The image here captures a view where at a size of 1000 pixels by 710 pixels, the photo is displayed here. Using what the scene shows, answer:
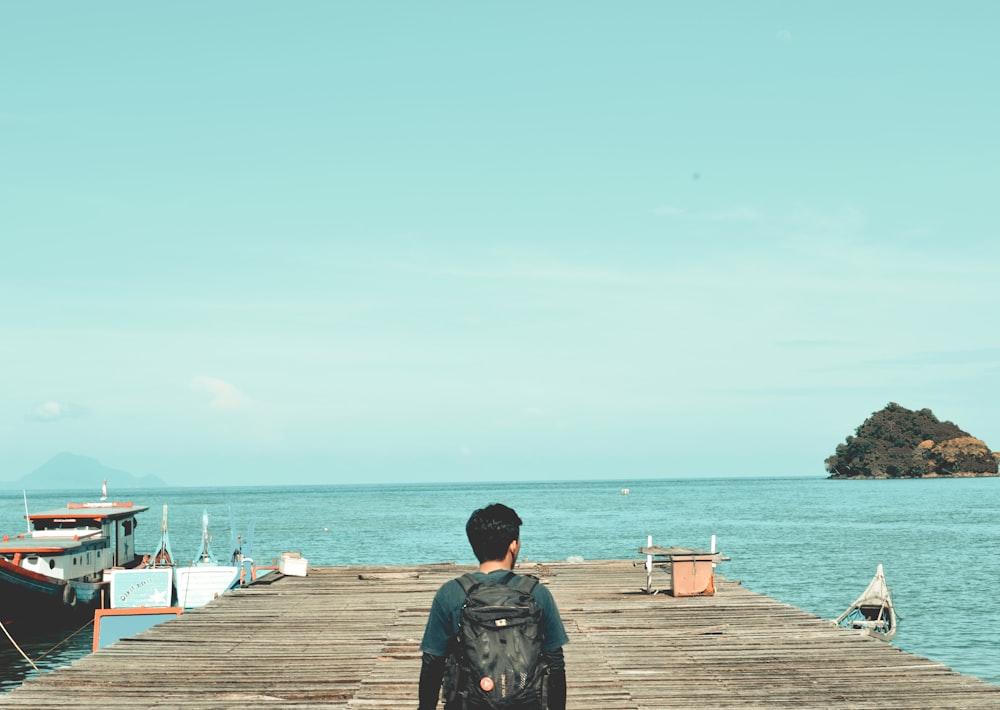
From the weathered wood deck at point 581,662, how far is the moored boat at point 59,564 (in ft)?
47.4

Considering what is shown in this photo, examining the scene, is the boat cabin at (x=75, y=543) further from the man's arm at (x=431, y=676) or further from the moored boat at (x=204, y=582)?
the man's arm at (x=431, y=676)

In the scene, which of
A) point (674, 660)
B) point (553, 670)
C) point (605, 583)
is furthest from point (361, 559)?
point (553, 670)

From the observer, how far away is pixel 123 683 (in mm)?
14031

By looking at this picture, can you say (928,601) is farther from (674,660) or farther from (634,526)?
(634,526)

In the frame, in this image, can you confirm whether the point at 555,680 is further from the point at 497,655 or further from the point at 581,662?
the point at 581,662

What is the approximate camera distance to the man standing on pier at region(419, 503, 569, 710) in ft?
20.1

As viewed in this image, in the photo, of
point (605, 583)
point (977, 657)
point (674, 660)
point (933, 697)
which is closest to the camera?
point (933, 697)

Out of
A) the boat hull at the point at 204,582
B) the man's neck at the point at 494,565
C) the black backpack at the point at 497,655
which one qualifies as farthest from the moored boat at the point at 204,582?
the black backpack at the point at 497,655

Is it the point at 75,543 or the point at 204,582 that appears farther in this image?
the point at 75,543

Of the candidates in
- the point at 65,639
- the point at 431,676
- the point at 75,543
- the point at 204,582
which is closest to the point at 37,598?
the point at 75,543

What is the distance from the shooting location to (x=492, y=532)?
641 cm

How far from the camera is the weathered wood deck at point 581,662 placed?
13.0m

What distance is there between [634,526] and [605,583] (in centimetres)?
8186

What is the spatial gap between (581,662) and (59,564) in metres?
26.0
